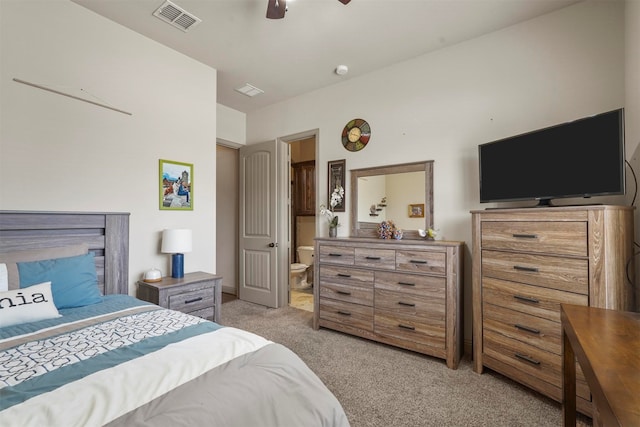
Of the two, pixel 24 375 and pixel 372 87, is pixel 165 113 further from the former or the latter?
pixel 24 375

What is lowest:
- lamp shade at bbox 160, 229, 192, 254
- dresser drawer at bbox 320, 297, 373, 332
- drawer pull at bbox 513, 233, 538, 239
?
dresser drawer at bbox 320, 297, 373, 332

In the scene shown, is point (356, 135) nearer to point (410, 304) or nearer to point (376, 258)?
point (376, 258)

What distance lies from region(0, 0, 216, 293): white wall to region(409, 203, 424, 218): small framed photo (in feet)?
7.20

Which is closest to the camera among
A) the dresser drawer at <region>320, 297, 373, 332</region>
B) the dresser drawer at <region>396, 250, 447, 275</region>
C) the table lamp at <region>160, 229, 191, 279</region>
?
the dresser drawer at <region>396, 250, 447, 275</region>

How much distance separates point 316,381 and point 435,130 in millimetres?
2571

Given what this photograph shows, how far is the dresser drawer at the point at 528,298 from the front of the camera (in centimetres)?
177

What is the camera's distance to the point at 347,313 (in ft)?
9.49

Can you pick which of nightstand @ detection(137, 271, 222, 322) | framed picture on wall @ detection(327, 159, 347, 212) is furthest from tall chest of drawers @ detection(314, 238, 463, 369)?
nightstand @ detection(137, 271, 222, 322)

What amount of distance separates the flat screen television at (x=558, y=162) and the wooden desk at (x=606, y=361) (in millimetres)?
987

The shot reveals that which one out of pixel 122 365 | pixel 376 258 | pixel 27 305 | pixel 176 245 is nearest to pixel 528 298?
pixel 376 258

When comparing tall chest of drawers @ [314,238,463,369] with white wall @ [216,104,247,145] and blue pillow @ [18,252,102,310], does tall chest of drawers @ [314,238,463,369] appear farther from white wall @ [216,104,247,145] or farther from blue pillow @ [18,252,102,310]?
white wall @ [216,104,247,145]

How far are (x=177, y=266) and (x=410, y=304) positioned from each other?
2.19m

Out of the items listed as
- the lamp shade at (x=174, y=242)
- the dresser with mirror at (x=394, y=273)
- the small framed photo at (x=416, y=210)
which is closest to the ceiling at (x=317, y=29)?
the dresser with mirror at (x=394, y=273)

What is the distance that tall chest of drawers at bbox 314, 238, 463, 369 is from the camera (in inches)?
92.0
